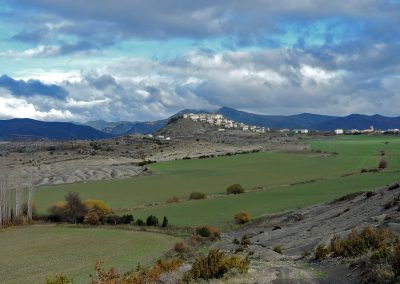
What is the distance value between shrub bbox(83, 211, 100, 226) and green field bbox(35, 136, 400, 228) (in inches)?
242

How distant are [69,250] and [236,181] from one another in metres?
64.3

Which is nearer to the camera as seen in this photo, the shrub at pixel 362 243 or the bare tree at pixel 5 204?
the shrub at pixel 362 243

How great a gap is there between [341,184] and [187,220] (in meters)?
35.0

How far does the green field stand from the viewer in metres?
76.7

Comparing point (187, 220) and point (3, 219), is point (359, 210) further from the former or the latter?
point (3, 219)

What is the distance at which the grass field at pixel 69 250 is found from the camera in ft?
138

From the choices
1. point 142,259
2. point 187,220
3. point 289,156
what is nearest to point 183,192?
point 187,220

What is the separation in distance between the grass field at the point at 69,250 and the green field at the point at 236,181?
34.7 feet

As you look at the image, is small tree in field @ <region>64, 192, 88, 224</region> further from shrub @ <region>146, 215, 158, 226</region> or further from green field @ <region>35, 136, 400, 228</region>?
shrub @ <region>146, 215, 158, 226</region>

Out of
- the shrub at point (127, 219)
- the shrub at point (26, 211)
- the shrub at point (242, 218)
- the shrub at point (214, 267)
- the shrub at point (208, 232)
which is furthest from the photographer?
the shrub at point (26, 211)

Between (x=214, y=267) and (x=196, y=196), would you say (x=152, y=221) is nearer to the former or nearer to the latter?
(x=196, y=196)

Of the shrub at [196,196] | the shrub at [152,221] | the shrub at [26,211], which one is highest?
the shrub at [196,196]

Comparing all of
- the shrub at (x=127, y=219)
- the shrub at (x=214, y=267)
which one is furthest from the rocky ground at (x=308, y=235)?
the shrub at (x=127, y=219)

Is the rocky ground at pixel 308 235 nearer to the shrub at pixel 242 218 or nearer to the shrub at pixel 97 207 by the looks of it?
the shrub at pixel 242 218
